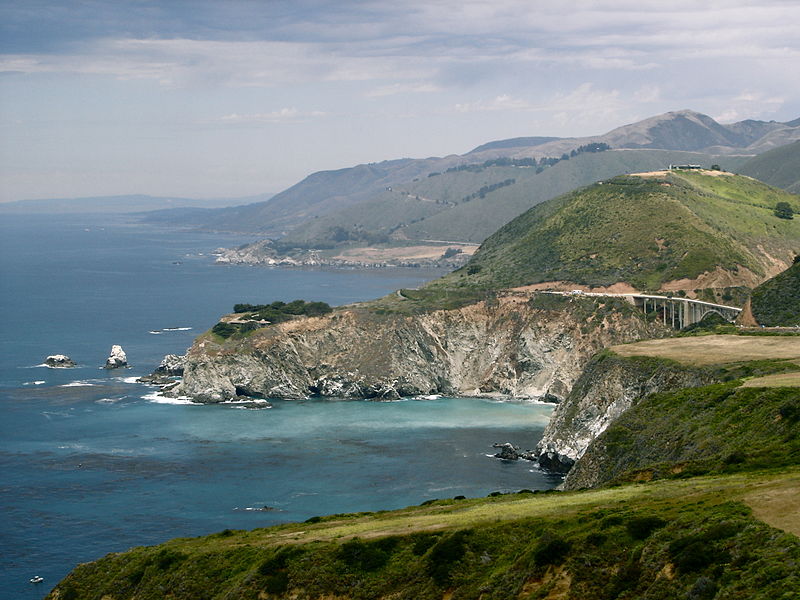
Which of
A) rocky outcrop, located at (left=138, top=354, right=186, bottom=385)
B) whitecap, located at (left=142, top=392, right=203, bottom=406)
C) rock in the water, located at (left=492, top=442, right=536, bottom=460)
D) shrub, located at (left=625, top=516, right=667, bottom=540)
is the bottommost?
rock in the water, located at (left=492, top=442, right=536, bottom=460)

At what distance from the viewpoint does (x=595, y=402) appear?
355 feet

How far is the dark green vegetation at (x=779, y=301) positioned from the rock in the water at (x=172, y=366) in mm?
78797

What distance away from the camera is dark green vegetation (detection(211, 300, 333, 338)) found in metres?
160

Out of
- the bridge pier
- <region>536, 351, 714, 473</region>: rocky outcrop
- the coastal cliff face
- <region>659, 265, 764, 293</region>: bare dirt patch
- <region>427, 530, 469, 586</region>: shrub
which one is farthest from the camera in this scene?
<region>659, 265, 764, 293</region>: bare dirt patch

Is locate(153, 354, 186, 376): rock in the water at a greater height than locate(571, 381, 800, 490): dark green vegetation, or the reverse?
locate(571, 381, 800, 490): dark green vegetation

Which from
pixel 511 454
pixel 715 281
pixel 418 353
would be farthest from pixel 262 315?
pixel 715 281

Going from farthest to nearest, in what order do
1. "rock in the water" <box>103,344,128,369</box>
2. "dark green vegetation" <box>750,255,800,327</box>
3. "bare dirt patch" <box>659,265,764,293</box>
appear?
"rock in the water" <box>103,344,128,369</box>, "bare dirt patch" <box>659,265,764,293</box>, "dark green vegetation" <box>750,255,800,327</box>

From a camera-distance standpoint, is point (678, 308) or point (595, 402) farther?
point (678, 308)

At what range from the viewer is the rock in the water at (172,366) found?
160m

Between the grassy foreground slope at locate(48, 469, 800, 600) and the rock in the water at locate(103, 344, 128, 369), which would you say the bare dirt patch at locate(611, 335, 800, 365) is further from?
the rock in the water at locate(103, 344, 128, 369)

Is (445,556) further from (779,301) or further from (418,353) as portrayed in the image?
(418,353)

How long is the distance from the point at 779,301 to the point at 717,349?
23661 millimetres

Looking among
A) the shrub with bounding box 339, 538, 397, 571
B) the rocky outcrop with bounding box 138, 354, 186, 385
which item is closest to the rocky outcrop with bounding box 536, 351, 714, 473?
the shrub with bounding box 339, 538, 397, 571

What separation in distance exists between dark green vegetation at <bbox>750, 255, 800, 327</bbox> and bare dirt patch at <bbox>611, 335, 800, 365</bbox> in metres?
10.2
